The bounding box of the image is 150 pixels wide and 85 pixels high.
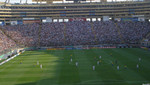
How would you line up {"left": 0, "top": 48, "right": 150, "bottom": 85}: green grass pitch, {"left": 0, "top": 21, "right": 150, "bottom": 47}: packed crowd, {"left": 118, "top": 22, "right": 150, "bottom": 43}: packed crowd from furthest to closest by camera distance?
{"left": 118, "top": 22, "right": 150, "bottom": 43}: packed crowd → {"left": 0, "top": 21, "right": 150, "bottom": 47}: packed crowd → {"left": 0, "top": 48, "right": 150, "bottom": 85}: green grass pitch

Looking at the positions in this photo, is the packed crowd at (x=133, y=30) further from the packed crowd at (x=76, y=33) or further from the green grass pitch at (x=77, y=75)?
the green grass pitch at (x=77, y=75)

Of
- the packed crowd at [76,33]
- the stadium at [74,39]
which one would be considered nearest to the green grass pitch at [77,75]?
the stadium at [74,39]

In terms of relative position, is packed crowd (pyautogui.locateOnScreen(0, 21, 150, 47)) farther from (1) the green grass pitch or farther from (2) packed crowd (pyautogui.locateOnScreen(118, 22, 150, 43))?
(1) the green grass pitch

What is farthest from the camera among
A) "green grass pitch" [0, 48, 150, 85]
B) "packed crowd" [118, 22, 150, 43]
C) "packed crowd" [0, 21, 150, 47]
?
"packed crowd" [118, 22, 150, 43]

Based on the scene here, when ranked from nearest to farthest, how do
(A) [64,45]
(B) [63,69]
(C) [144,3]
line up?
(B) [63,69]
(A) [64,45]
(C) [144,3]

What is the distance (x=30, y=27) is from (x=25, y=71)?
139 ft

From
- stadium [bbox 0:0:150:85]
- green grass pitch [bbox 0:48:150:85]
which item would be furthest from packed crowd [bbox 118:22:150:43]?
green grass pitch [bbox 0:48:150:85]

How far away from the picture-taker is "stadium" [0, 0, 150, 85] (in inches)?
1091

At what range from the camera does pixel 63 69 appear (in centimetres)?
2830

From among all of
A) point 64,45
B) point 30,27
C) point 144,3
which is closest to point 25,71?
point 64,45

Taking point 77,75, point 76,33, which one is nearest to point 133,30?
point 76,33

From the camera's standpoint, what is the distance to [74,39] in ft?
197

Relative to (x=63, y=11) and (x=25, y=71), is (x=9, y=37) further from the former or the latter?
(x=25, y=71)

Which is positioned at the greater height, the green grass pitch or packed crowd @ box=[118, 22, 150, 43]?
packed crowd @ box=[118, 22, 150, 43]
